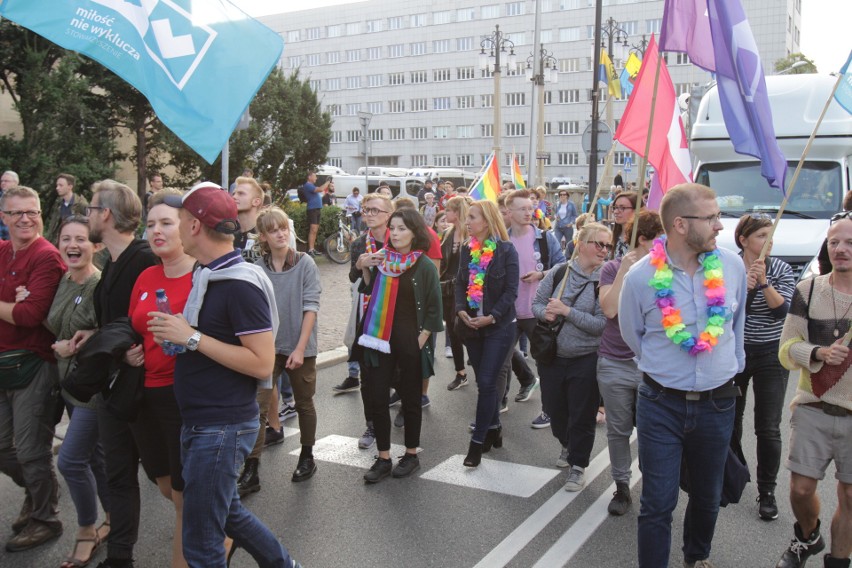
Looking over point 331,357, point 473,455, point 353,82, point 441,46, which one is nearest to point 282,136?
point 331,357

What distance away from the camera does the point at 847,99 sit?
595 centimetres

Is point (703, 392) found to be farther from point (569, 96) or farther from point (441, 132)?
point (441, 132)

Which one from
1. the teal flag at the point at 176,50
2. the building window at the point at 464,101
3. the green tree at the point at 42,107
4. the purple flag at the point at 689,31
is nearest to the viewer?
the teal flag at the point at 176,50

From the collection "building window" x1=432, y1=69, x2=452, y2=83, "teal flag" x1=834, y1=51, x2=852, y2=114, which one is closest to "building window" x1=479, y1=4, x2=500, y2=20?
"building window" x1=432, y1=69, x2=452, y2=83

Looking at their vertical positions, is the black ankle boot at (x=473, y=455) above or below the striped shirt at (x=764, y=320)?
below

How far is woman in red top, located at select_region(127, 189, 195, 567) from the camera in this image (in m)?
3.69

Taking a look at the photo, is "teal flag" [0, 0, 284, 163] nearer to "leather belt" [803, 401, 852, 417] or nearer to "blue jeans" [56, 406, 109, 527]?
"blue jeans" [56, 406, 109, 527]

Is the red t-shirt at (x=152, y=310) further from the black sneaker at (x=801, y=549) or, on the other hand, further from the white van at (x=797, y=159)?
the white van at (x=797, y=159)

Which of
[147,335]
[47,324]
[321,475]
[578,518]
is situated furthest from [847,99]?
[47,324]

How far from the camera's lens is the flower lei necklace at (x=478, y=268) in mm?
6188

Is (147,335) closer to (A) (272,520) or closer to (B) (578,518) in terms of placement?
(A) (272,520)

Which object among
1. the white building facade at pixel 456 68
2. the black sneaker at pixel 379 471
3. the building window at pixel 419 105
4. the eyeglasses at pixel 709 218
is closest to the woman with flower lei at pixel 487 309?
the black sneaker at pixel 379 471

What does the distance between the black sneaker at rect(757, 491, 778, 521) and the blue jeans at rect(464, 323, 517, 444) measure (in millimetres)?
1952

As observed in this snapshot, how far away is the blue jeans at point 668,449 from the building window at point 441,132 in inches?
3450
